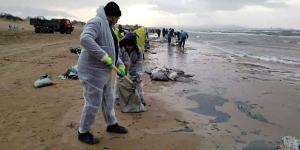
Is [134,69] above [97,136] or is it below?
above

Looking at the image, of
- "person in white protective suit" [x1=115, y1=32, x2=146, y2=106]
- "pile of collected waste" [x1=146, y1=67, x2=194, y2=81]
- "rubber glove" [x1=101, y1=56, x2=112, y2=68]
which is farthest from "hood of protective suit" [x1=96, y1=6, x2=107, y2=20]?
"pile of collected waste" [x1=146, y1=67, x2=194, y2=81]

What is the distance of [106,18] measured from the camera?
4.68 meters

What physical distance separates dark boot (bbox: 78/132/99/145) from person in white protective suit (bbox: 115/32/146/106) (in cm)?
208

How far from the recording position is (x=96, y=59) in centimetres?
468

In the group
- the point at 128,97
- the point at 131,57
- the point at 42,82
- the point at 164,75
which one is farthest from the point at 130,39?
the point at 164,75

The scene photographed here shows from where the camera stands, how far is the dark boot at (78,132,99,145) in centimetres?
491

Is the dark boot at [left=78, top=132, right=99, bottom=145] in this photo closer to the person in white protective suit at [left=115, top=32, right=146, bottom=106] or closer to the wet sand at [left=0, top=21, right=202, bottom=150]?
the wet sand at [left=0, top=21, right=202, bottom=150]

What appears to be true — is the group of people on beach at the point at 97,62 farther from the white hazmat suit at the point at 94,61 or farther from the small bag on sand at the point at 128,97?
the small bag on sand at the point at 128,97

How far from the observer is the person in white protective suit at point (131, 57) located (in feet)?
21.6

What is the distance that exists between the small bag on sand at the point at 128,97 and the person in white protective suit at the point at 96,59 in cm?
178

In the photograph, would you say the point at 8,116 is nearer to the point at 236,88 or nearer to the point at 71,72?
the point at 71,72

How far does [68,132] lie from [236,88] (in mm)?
6218

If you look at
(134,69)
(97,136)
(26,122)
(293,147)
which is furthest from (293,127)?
(26,122)

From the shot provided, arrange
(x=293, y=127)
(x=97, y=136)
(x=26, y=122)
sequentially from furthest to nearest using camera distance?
(x=293, y=127) < (x=26, y=122) < (x=97, y=136)
